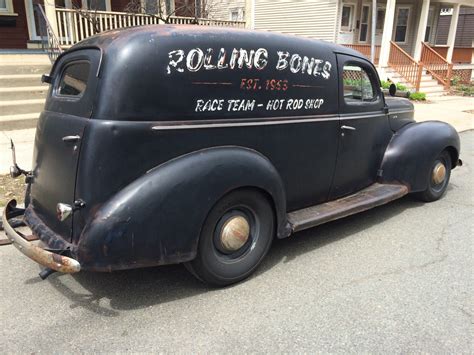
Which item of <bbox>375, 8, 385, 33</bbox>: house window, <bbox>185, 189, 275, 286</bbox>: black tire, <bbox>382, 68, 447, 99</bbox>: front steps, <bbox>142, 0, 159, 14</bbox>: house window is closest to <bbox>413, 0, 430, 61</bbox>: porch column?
<bbox>382, 68, 447, 99</bbox>: front steps

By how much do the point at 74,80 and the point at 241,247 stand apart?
1.90 meters

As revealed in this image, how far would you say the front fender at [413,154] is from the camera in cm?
496

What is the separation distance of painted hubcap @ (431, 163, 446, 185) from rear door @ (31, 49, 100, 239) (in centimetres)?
417

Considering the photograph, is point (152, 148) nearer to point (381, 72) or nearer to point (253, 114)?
point (253, 114)

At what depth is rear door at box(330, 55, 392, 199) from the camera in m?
4.34

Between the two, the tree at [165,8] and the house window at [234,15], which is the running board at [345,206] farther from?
the house window at [234,15]

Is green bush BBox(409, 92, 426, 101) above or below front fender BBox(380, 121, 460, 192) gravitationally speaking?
below

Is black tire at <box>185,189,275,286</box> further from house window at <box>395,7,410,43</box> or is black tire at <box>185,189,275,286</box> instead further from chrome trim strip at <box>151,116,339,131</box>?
house window at <box>395,7,410,43</box>

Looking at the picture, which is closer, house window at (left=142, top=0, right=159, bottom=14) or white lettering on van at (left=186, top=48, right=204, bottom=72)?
white lettering on van at (left=186, top=48, right=204, bottom=72)

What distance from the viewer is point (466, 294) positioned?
3.42 metres

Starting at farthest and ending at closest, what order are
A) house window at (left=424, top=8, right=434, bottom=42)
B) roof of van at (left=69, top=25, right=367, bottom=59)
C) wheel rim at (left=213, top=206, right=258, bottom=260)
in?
house window at (left=424, top=8, right=434, bottom=42), wheel rim at (left=213, top=206, right=258, bottom=260), roof of van at (left=69, top=25, right=367, bottom=59)

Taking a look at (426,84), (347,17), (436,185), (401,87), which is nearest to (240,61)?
(436,185)

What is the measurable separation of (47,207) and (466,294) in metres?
3.36

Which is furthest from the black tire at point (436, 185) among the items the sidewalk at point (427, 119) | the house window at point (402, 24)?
the house window at point (402, 24)
